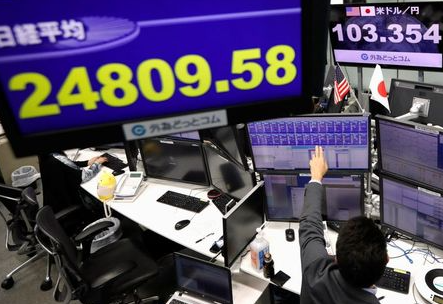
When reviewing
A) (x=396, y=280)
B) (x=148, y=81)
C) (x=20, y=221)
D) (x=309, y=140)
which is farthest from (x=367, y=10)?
(x=20, y=221)

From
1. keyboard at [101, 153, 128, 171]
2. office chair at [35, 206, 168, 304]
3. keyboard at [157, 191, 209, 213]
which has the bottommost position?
office chair at [35, 206, 168, 304]

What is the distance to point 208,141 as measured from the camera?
9.32ft

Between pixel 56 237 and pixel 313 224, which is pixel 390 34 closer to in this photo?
pixel 313 224

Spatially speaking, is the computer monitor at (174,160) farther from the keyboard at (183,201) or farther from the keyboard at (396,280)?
the keyboard at (396,280)

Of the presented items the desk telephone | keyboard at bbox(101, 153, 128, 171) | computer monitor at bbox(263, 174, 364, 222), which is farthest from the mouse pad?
keyboard at bbox(101, 153, 128, 171)

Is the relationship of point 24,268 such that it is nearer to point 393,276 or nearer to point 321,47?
point 393,276

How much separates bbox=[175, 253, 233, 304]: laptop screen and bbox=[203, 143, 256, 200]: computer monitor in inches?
22.9

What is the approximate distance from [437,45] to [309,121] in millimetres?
1764

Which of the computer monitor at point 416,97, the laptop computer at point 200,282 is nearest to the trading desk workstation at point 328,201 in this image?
the laptop computer at point 200,282

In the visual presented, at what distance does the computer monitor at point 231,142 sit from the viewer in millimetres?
2441

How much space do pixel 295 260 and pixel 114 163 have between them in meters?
2.02

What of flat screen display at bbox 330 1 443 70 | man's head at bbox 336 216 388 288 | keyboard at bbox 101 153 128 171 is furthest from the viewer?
keyboard at bbox 101 153 128 171

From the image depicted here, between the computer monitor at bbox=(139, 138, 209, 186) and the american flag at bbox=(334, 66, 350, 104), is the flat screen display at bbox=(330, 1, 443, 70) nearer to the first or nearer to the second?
the american flag at bbox=(334, 66, 350, 104)

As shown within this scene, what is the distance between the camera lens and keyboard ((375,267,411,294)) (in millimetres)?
2025
